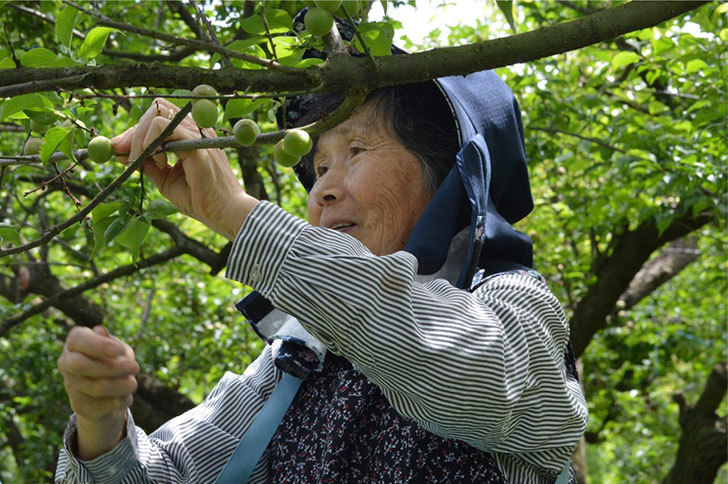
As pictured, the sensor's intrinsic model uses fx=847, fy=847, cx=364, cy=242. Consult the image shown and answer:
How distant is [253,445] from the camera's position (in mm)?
2094

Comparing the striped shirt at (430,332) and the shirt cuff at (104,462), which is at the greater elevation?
the striped shirt at (430,332)

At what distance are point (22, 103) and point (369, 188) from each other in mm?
924

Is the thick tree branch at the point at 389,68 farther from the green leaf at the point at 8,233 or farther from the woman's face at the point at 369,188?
the woman's face at the point at 369,188

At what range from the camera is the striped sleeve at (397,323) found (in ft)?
4.91

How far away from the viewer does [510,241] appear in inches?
79.9

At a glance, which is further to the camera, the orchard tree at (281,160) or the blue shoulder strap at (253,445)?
the blue shoulder strap at (253,445)

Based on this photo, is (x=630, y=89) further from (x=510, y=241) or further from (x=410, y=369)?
(x=410, y=369)

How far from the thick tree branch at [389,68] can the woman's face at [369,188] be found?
2.54 feet

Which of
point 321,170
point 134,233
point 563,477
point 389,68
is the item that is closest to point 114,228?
point 134,233

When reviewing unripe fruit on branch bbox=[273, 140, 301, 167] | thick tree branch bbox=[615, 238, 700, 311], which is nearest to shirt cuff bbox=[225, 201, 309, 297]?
unripe fruit on branch bbox=[273, 140, 301, 167]

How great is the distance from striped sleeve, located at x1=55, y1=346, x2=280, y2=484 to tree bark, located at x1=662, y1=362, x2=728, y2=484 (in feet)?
18.4

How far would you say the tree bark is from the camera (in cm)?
694

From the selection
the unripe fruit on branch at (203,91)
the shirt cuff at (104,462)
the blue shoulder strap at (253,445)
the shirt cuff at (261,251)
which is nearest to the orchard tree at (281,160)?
the unripe fruit on branch at (203,91)

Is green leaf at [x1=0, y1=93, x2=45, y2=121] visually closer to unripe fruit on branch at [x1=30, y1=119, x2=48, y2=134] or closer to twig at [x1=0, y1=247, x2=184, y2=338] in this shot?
unripe fruit on branch at [x1=30, y1=119, x2=48, y2=134]
